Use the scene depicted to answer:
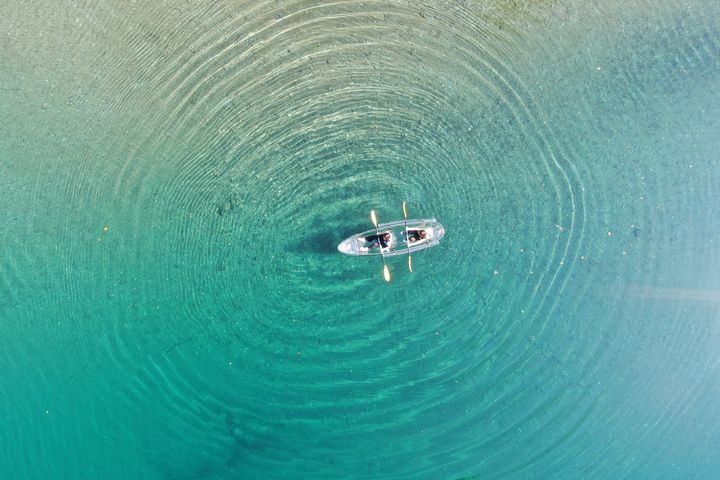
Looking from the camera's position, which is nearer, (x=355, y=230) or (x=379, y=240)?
(x=379, y=240)

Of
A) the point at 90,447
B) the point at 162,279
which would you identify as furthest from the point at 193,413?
the point at 162,279

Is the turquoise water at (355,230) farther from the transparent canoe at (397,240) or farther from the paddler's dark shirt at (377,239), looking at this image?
the paddler's dark shirt at (377,239)

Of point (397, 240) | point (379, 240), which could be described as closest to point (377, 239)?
point (379, 240)

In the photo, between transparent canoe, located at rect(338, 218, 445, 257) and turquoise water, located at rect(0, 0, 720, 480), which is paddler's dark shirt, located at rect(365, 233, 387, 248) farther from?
turquoise water, located at rect(0, 0, 720, 480)

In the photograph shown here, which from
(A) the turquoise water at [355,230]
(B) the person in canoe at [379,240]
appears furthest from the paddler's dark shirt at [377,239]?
(A) the turquoise water at [355,230]

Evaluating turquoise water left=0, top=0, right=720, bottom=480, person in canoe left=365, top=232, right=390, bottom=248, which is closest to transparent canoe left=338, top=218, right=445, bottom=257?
person in canoe left=365, top=232, right=390, bottom=248

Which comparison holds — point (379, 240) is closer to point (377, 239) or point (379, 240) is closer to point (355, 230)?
point (377, 239)

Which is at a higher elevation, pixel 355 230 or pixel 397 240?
pixel 355 230
